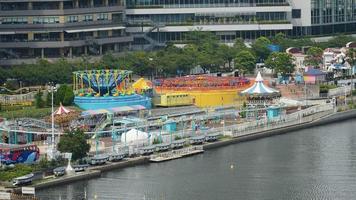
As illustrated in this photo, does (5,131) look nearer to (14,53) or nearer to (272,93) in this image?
(272,93)

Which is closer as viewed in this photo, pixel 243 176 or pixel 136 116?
pixel 243 176

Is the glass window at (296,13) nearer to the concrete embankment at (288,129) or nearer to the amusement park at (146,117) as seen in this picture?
the amusement park at (146,117)

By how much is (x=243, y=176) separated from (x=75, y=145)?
677cm

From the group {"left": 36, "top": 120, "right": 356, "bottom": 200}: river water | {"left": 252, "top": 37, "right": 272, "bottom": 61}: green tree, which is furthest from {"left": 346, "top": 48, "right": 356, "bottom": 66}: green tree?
{"left": 36, "top": 120, "right": 356, "bottom": 200}: river water

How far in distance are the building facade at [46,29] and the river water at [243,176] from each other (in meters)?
22.3

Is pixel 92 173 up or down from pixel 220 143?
down

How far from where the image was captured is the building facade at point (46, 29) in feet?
266

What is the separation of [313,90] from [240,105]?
630 cm

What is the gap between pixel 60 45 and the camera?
81.5 metres

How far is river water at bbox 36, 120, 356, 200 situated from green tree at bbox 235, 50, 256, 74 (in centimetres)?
1874

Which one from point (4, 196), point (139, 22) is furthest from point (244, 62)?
point (4, 196)

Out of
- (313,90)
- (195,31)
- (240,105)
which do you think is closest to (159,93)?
(240,105)

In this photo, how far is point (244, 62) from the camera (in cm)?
8062

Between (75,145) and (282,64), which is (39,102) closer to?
(75,145)
